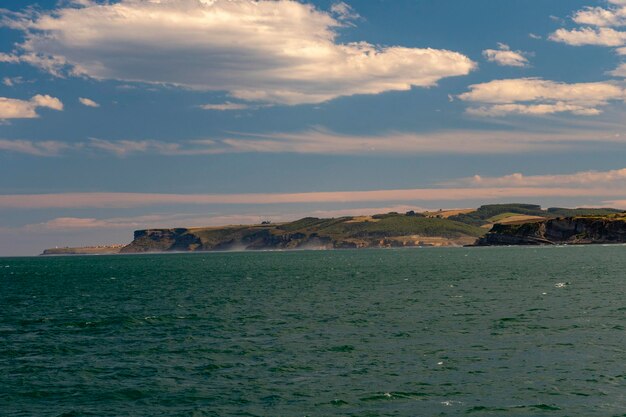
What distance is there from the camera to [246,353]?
168ft

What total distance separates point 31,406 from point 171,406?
315 inches

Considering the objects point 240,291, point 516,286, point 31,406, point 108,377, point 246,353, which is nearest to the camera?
point 31,406

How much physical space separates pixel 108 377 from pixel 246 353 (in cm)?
1148

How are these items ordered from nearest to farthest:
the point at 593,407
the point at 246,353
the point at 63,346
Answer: the point at 593,407, the point at 246,353, the point at 63,346

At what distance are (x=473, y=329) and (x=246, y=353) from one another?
2172 centimetres

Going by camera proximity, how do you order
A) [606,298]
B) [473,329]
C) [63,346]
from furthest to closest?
[606,298] < [473,329] < [63,346]

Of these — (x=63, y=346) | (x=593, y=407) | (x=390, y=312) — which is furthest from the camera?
(x=390, y=312)

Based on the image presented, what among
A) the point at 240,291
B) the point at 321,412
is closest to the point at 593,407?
the point at 321,412

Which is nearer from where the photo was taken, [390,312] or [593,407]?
[593,407]

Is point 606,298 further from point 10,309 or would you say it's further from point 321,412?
point 10,309

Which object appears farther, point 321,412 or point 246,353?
point 246,353

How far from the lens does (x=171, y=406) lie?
3612 cm

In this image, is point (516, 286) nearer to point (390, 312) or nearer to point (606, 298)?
point (606, 298)

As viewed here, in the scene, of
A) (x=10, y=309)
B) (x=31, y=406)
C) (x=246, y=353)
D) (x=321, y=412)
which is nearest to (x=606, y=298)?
(x=246, y=353)
